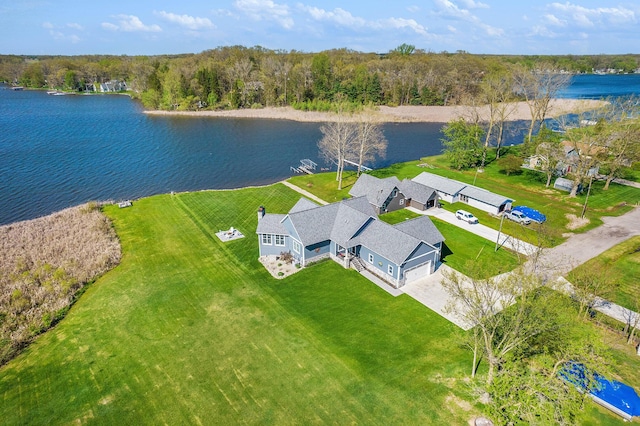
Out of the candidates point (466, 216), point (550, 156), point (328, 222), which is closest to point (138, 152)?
point (328, 222)

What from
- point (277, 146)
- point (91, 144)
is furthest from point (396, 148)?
point (91, 144)

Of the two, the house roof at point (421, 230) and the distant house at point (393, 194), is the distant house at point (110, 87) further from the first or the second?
the house roof at point (421, 230)

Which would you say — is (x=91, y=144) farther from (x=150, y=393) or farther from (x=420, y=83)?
(x=420, y=83)

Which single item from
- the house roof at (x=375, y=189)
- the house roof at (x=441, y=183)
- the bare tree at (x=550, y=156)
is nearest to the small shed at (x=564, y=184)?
the bare tree at (x=550, y=156)

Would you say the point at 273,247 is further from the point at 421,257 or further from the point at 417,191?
the point at 417,191

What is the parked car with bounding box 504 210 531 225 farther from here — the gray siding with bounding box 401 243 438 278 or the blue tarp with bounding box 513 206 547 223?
the gray siding with bounding box 401 243 438 278

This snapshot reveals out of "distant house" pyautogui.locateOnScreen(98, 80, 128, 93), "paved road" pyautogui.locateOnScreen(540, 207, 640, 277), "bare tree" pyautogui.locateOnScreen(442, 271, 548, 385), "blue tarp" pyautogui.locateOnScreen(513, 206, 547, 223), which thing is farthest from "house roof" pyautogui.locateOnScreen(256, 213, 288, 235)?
"distant house" pyautogui.locateOnScreen(98, 80, 128, 93)
